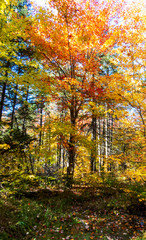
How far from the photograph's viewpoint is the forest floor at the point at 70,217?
13.2 feet

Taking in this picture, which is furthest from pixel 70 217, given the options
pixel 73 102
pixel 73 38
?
pixel 73 38

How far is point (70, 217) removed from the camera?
195 inches

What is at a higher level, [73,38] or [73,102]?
[73,38]

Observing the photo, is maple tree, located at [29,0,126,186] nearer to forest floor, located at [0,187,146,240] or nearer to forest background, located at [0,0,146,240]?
forest background, located at [0,0,146,240]

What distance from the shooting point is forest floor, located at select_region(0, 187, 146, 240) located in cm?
403

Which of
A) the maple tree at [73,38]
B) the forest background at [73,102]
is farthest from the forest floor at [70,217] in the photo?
the maple tree at [73,38]

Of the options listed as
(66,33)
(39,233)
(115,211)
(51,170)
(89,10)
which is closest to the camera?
(39,233)

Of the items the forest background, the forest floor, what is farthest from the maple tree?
the forest floor

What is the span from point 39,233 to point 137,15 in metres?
8.80

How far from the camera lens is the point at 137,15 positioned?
575cm

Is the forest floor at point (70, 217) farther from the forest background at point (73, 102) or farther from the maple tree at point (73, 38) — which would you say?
the maple tree at point (73, 38)

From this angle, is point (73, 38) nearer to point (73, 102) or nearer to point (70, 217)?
point (73, 102)

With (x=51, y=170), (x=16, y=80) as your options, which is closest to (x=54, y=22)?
(x=16, y=80)

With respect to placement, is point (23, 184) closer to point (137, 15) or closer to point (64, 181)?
point (64, 181)
